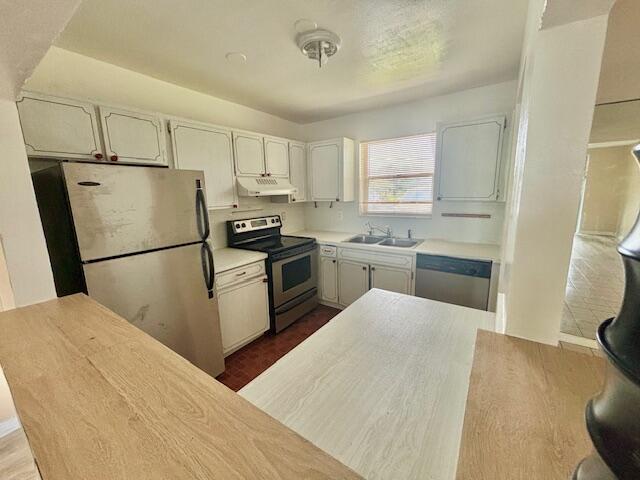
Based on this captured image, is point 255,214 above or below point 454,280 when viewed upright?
above

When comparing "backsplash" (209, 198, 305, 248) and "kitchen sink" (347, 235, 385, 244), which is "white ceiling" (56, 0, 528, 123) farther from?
"kitchen sink" (347, 235, 385, 244)

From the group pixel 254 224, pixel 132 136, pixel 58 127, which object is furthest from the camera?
pixel 254 224

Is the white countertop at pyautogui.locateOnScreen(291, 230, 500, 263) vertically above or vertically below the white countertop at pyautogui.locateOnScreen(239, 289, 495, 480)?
above

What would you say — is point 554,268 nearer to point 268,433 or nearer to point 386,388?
point 386,388

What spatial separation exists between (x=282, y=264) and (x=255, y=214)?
0.84 metres

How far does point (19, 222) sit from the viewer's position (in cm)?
120

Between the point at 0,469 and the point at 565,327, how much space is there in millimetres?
3138

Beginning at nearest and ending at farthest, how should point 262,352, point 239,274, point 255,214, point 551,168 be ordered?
point 551,168 < point 239,274 < point 262,352 < point 255,214

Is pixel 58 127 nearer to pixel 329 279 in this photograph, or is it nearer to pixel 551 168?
pixel 551 168

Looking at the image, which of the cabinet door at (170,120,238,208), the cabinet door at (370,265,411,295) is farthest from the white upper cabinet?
the cabinet door at (170,120,238,208)

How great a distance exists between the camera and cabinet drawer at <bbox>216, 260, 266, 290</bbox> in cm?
231

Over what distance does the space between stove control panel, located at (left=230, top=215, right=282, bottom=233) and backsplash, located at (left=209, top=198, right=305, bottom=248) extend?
0.09 meters

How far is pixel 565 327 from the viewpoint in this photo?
119 centimetres

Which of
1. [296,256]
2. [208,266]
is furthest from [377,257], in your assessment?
[208,266]
